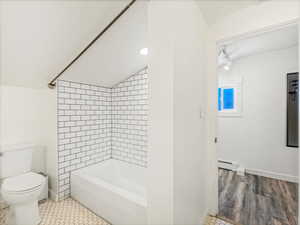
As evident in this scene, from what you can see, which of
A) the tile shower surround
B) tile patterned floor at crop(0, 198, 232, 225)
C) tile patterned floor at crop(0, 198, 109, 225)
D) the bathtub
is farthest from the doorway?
tile patterned floor at crop(0, 198, 109, 225)

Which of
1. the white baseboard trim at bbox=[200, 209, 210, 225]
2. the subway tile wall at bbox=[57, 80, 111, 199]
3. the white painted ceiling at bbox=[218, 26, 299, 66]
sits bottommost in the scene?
the white baseboard trim at bbox=[200, 209, 210, 225]

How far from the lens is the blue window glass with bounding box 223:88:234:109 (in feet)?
10.9

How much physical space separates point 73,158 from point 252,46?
3.42 metres

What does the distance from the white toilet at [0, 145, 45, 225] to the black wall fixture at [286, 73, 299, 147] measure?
3.81m

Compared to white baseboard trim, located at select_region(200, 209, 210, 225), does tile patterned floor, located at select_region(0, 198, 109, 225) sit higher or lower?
lower

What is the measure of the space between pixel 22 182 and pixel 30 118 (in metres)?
0.93

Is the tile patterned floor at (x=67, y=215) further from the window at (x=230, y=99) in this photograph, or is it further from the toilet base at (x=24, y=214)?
the window at (x=230, y=99)

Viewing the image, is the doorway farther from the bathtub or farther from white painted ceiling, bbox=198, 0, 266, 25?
the bathtub

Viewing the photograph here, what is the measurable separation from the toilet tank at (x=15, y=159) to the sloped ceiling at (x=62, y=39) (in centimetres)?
84


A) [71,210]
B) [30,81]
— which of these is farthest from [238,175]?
[30,81]

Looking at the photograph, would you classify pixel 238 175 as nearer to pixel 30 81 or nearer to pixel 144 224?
pixel 144 224

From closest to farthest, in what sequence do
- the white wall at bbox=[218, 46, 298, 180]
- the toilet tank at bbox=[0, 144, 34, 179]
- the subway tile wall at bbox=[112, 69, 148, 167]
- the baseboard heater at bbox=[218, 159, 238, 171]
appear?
the toilet tank at bbox=[0, 144, 34, 179] → the subway tile wall at bbox=[112, 69, 148, 167] → the white wall at bbox=[218, 46, 298, 180] → the baseboard heater at bbox=[218, 159, 238, 171]

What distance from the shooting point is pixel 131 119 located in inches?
103

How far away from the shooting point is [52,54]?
1.71m
